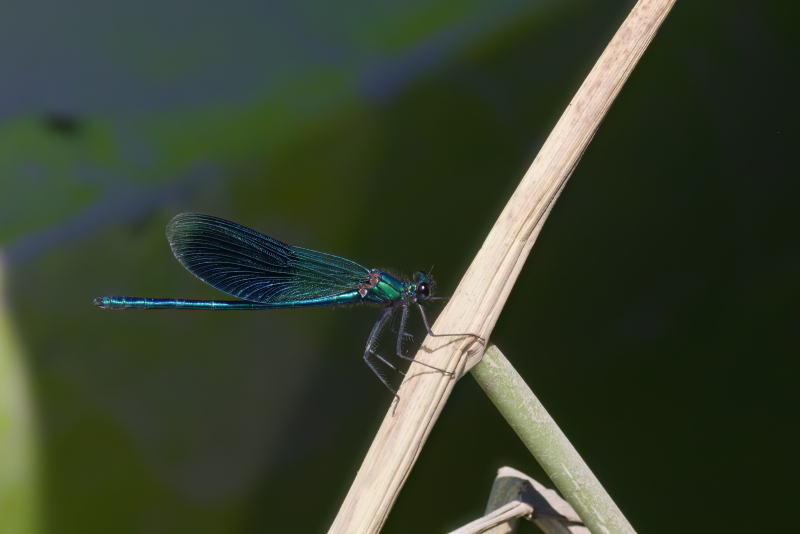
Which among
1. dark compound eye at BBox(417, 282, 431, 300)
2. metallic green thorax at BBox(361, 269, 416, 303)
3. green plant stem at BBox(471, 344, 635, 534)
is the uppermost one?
metallic green thorax at BBox(361, 269, 416, 303)

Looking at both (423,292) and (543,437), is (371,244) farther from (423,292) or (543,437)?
(543,437)

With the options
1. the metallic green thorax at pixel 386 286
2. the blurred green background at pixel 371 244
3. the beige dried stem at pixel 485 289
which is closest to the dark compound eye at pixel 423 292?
the metallic green thorax at pixel 386 286

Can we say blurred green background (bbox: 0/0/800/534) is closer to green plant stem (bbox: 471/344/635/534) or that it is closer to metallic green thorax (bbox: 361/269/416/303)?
metallic green thorax (bbox: 361/269/416/303)

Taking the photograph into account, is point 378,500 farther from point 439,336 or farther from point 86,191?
point 86,191

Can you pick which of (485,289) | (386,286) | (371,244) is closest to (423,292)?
(386,286)

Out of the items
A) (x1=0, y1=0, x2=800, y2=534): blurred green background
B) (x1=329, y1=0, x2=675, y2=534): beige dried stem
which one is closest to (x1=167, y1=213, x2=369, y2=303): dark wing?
(x1=0, y1=0, x2=800, y2=534): blurred green background

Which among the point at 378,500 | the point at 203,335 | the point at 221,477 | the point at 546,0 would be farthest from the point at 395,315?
the point at 546,0

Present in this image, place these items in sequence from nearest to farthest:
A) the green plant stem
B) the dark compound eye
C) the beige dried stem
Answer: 1. the beige dried stem
2. the green plant stem
3. the dark compound eye
